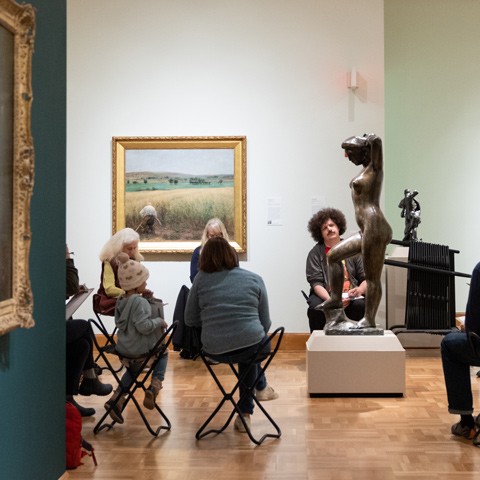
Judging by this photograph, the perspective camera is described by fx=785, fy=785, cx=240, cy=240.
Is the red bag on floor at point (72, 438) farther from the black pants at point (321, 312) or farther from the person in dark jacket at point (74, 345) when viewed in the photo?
the black pants at point (321, 312)

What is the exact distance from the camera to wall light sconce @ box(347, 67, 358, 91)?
9.03 metres

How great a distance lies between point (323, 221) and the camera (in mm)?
8312

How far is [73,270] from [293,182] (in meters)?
4.06

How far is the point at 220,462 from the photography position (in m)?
4.84

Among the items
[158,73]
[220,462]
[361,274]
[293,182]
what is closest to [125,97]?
[158,73]

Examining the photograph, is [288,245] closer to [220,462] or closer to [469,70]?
[469,70]

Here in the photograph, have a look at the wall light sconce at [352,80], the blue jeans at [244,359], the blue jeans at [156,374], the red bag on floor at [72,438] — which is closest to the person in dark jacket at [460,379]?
the blue jeans at [244,359]

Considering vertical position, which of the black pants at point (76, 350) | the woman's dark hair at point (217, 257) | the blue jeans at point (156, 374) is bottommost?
the blue jeans at point (156, 374)

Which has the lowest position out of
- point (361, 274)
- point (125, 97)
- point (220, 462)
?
point (220, 462)

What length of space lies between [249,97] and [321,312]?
2715mm

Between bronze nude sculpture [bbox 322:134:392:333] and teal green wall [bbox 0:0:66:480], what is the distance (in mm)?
3093

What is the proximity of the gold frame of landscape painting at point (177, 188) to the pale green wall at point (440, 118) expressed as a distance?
2567 mm

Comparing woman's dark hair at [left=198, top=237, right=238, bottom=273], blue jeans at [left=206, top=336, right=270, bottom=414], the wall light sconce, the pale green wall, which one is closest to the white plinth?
blue jeans at [left=206, top=336, right=270, bottom=414]

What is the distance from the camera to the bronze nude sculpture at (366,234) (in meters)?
6.67
